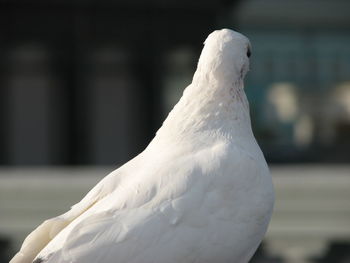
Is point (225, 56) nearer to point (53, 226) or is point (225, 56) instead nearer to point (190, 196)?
point (190, 196)

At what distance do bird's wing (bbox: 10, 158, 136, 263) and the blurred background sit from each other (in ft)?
21.9

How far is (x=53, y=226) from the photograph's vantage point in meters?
3.08

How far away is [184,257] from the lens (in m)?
3.04

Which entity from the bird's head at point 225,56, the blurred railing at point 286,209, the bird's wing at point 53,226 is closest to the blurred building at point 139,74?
the blurred railing at point 286,209

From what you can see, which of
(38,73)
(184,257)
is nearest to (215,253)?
(184,257)

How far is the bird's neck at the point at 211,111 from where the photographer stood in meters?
3.27

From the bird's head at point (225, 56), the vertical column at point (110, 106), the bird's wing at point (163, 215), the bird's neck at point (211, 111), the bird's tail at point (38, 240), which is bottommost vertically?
the vertical column at point (110, 106)

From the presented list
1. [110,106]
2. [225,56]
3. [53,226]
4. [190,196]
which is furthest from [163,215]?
[110,106]

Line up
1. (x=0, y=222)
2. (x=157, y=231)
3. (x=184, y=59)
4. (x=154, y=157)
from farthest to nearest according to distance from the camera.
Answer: (x=184, y=59), (x=0, y=222), (x=154, y=157), (x=157, y=231)

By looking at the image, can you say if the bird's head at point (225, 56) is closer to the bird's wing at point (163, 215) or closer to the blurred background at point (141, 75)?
the bird's wing at point (163, 215)

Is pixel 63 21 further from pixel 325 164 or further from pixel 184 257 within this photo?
pixel 184 257

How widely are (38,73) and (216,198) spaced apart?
25.8 ft

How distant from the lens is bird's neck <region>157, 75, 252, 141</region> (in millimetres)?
3270

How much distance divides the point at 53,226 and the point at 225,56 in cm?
79
